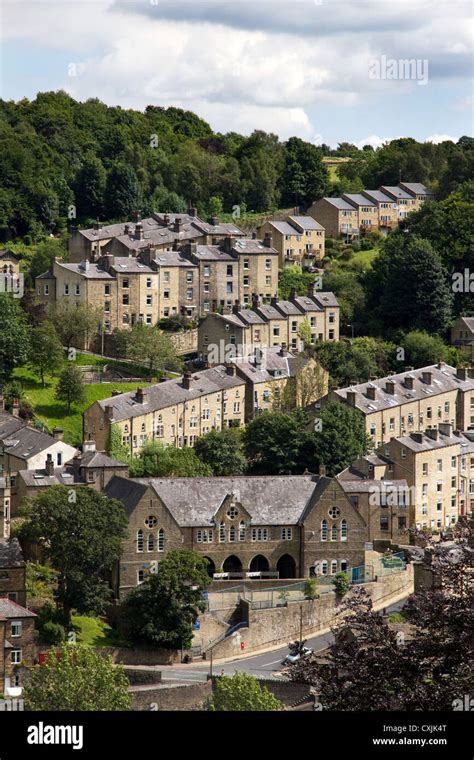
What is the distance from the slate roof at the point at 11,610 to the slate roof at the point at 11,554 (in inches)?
76.8

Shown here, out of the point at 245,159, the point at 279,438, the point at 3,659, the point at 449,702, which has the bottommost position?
the point at 3,659

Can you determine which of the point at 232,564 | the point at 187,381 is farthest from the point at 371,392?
the point at 232,564

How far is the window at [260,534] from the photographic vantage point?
63156 millimetres

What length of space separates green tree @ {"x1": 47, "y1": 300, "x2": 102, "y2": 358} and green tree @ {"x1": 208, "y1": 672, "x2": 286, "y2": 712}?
3786cm

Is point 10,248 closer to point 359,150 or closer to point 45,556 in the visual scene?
point 45,556

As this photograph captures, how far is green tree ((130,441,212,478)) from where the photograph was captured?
218ft

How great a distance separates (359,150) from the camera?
479 ft

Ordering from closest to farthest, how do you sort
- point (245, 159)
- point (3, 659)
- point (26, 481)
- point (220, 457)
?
point (3, 659)
point (26, 481)
point (220, 457)
point (245, 159)

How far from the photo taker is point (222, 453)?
68.4 m

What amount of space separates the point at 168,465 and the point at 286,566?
6.99m

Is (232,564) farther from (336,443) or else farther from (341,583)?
(336,443)
